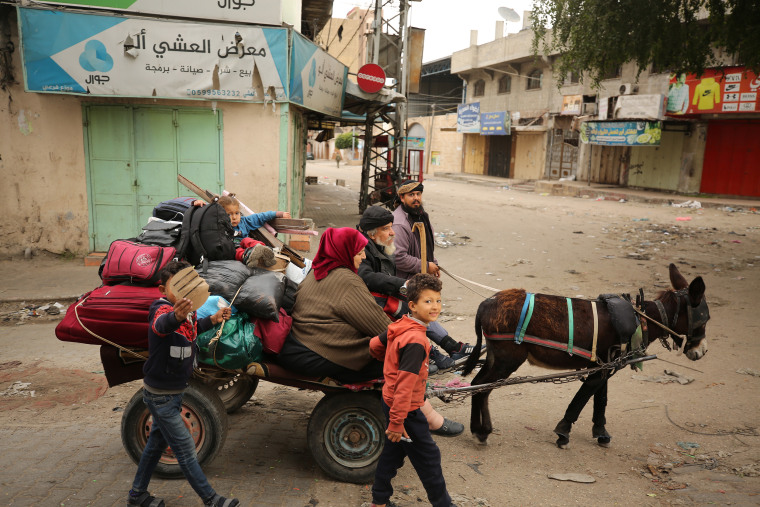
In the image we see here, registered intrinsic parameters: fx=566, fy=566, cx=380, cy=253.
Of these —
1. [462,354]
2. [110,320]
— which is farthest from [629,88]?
[110,320]

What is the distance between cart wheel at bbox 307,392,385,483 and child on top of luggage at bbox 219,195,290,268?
1011 mm

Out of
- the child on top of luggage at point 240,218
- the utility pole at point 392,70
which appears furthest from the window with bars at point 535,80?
the child on top of luggage at point 240,218

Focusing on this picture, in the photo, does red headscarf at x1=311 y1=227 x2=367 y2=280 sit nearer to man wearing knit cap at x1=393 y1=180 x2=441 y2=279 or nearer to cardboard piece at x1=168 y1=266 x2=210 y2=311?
cardboard piece at x1=168 y1=266 x2=210 y2=311

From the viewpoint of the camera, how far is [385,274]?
404cm

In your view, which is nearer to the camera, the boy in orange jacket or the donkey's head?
the boy in orange jacket

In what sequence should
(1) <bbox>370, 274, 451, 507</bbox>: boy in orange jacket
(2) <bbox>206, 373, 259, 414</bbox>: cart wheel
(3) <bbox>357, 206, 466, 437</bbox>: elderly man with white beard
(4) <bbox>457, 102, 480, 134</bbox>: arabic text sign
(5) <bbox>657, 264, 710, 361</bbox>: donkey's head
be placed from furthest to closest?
1. (4) <bbox>457, 102, 480, 134</bbox>: arabic text sign
2. (2) <bbox>206, 373, 259, 414</bbox>: cart wheel
3. (3) <bbox>357, 206, 466, 437</bbox>: elderly man with white beard
4. (5) <bbox>657, 264, 710, 361</bbox>: donkey's head
5. (1) <bbox>370, 274, 451, 507</bbox>: boy in orange jacket

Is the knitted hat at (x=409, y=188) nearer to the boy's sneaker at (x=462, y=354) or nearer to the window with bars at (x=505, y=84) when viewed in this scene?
the boy's sneaker at (x=462, y=354)

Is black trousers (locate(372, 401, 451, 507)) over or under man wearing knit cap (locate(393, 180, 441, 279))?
under

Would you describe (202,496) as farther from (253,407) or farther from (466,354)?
(466,354)

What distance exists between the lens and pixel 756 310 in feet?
24.5

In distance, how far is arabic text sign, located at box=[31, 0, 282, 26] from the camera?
895cm

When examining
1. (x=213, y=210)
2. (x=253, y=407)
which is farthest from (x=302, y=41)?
(x=253, y=407)

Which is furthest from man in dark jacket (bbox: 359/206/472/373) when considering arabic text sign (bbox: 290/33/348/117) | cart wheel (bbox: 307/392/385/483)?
arabic text sign (bbox: 290/33/348/117)

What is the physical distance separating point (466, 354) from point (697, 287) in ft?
5.49
